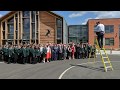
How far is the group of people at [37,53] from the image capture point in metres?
23.3

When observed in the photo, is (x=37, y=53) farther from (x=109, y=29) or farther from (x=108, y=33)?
(x=109, y=29)

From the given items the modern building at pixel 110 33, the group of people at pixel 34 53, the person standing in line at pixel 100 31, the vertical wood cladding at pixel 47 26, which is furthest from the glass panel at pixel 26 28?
the person standing in line at pixel 100 31

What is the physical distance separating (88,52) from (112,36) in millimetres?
41102

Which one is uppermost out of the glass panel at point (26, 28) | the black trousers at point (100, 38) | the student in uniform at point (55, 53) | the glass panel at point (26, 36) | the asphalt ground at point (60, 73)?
the glass panel at point (26, 28)

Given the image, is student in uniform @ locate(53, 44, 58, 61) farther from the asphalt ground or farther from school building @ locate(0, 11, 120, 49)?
school building @ locate(0, 11, 120, 49)

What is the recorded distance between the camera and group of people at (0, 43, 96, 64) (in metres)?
23.3

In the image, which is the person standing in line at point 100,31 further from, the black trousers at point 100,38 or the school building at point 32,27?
the school building at point 32,27

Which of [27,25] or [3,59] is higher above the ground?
[27,25]

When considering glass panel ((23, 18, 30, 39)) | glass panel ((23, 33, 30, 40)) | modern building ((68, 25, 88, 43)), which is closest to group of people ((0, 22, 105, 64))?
glass panel ((23, 33, 30, 40))

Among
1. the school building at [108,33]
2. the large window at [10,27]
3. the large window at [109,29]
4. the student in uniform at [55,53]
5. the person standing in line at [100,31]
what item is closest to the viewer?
the person standing in line at [100,31]
